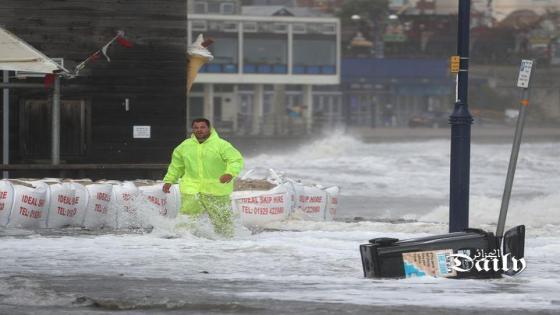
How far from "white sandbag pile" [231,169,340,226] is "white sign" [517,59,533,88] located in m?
5.28

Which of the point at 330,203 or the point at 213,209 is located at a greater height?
the point at 213,209

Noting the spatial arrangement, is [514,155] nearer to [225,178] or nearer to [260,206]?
[225,178]

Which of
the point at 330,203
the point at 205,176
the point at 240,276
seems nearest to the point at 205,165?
the point at 205,176

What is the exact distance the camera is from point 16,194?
1530 centimetres

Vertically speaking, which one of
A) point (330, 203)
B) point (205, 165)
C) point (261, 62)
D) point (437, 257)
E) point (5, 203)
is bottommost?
point (330, 203)

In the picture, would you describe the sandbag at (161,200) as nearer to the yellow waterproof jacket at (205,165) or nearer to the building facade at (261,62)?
the yellow waterproof jacket at (205,165)

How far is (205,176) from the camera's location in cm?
1409

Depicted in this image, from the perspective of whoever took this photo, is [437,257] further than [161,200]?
No

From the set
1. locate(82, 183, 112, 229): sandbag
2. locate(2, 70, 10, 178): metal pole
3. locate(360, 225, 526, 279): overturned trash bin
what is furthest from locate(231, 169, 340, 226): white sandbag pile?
locate(360, 225, 526, 279): overturned trash bin

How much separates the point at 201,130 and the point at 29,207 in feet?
8.96

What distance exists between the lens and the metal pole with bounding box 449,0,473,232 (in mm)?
13180

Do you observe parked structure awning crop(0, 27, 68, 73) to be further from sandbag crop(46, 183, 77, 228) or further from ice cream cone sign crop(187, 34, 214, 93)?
ice cream cone sign crop(187, 34, 214, 93)

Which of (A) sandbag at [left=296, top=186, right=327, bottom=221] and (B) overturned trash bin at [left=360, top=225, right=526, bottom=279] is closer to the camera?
(B) overturned trash bin at [left=360, top=225, right=526, bottom=279]

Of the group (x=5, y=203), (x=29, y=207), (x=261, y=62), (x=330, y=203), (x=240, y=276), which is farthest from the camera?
(x=261, y=62)
